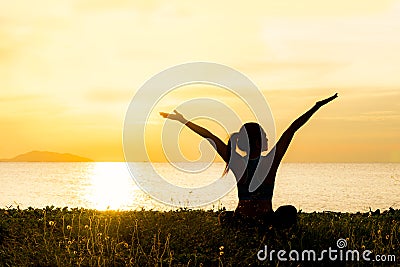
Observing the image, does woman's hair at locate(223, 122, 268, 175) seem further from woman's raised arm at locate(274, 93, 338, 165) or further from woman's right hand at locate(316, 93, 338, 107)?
woman's right hand at locate(316, 93, 338, 107)

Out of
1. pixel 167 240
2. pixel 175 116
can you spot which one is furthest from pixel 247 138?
pixel 167 240

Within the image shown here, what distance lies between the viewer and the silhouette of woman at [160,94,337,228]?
13703 millimetres

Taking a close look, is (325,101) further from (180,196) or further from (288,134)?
(180,196)

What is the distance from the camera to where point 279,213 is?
44.2 feet

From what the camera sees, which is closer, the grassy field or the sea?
the grassy field

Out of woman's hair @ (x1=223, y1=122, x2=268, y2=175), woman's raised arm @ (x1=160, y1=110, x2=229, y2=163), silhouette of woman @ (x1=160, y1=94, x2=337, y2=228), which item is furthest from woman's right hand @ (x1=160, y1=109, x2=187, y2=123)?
woman's hair @ (x1=223, y1=122, x2=268, y2=175)

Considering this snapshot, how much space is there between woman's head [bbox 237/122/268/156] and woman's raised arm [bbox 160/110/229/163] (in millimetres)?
393

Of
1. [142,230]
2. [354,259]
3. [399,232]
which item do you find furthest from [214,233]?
[399,232]

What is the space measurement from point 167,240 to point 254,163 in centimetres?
→ 302

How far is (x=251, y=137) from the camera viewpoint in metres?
13.7

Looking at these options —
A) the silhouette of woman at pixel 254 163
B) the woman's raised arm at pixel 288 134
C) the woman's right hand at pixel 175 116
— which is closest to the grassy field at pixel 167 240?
the silhouette of woman at pixel 254 163

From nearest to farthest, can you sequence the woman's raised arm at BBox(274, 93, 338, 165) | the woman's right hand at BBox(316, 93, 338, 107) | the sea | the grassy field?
the grassy field
the woman's raised arm at BBox(274, 93, 338, 165)
the woman's right hand at BBox(316, 93, 338, 107)
the sea

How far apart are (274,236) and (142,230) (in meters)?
3.08

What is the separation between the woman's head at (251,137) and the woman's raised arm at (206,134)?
393 millimetres
